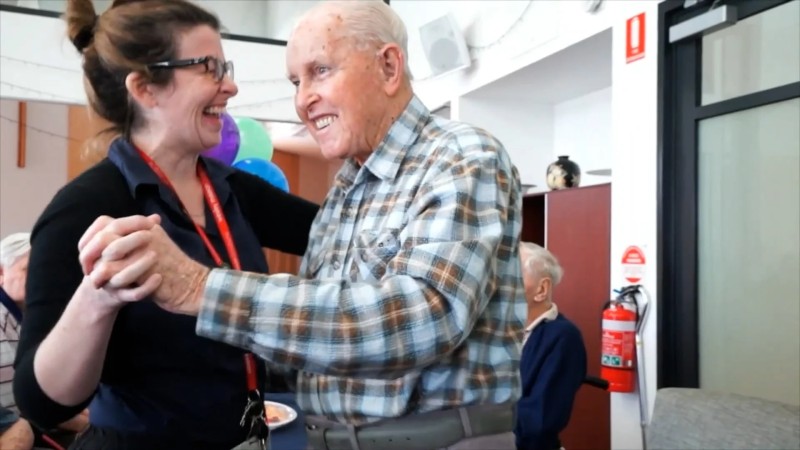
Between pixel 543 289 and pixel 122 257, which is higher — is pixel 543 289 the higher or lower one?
the lower one

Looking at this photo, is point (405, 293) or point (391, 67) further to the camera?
point (391, 67)

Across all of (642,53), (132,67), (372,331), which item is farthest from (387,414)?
(642,53)

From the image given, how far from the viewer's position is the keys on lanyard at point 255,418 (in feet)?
3.96

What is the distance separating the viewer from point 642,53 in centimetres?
342

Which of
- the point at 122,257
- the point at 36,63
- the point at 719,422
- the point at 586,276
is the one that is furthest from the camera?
the point at 36,63

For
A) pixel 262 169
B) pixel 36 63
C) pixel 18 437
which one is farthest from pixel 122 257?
pixel 36 63

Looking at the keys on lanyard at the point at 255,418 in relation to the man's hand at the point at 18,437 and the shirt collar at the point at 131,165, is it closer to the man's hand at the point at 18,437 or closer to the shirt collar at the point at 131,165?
the shirt collar at the point at 131,165

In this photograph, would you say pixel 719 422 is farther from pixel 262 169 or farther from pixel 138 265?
pixel 262 169

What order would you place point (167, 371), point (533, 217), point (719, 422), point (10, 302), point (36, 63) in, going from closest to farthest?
1. point (167, 371)
2. point (719, 422)
3. point (10, 302)
4. point (533, 217)
5. point (36, 63)

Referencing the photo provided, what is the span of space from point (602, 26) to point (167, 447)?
3152 mm

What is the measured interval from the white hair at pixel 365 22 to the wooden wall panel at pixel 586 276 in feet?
8.78

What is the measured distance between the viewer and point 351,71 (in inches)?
47.6

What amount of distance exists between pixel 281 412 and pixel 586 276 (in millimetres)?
2263

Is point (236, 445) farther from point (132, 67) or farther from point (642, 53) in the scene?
point (642, 53)
